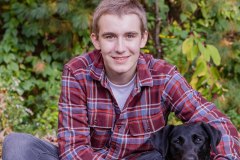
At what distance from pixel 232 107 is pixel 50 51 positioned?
7.68 ft

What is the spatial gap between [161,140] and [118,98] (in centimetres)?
43

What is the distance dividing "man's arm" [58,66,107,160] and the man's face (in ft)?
0.91

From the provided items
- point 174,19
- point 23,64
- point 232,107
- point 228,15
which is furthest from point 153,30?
point 23,64

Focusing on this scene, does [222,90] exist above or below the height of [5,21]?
below

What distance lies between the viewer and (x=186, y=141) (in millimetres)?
3570

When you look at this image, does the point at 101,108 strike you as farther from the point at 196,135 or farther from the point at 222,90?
the point at 222,90

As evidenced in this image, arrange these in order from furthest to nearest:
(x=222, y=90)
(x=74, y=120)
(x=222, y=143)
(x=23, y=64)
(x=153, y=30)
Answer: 1. (x=23, y=64)
2. (x=153, y=30)
3. (x=222, y=90)
4. (x=74, y=120)
5. (x=222, y=143)

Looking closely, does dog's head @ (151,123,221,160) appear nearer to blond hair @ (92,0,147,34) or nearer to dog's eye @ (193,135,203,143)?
dog's eye @ (193,135,203,143)

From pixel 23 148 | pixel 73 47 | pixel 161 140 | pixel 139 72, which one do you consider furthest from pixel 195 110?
pixel 73 47

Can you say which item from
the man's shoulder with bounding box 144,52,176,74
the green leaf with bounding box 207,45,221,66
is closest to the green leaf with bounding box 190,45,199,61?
the green leaf with bounding box 207,45,221,66

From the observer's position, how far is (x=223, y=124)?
3570mm

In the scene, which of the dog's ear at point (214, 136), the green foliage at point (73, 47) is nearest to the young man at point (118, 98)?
the dog's ear at point (214, 136)

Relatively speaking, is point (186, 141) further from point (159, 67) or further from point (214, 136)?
point (159, 67)

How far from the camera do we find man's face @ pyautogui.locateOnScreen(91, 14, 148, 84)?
11.8 feet
